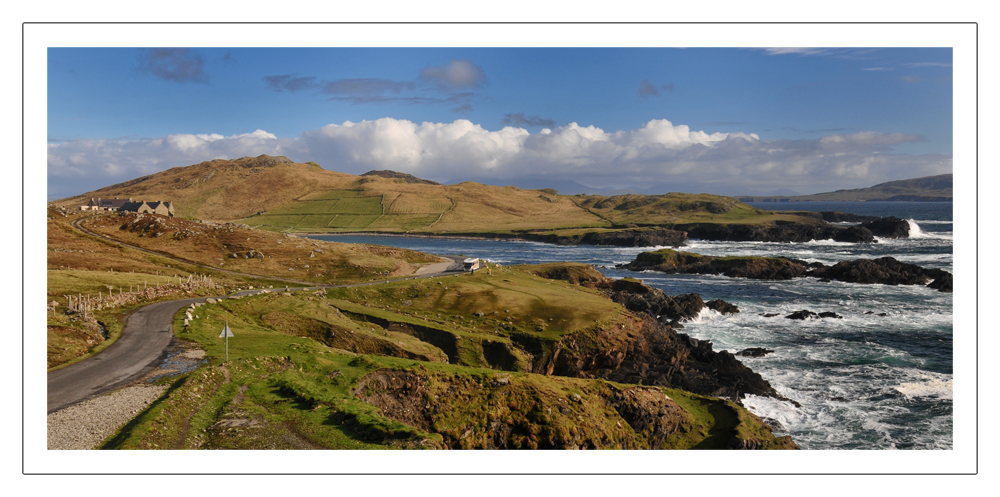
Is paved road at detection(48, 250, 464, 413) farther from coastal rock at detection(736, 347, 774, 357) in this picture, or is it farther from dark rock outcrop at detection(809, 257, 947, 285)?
dark rock outcrop at detection(809, 257, 947, 285)

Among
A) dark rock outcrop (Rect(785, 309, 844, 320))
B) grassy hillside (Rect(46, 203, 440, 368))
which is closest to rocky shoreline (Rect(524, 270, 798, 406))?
dark rock outcrop (Rect(785, 309, 844, 320))

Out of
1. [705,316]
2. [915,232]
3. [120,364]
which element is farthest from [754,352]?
[915,232]

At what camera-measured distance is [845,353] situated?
46.0m

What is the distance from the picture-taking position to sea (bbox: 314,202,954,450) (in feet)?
104

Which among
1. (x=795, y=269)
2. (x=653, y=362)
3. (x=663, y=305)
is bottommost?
(x=653, y=362)

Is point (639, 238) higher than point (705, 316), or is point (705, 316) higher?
point (639, 238)

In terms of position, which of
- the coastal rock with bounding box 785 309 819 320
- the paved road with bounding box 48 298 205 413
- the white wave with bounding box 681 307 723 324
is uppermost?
the paved road with bounding box 48 298 205 413

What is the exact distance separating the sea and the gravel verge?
112ft

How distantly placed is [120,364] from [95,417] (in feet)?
24.9

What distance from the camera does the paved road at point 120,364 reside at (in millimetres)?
20656

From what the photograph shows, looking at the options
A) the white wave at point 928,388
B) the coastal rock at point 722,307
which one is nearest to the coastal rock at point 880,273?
the coastal rock at point 722,307

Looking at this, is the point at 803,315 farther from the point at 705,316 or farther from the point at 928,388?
the point at 928,388

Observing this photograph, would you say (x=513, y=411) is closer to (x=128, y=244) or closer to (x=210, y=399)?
(x=210, y=399)

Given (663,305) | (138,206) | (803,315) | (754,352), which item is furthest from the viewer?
(138,206)
